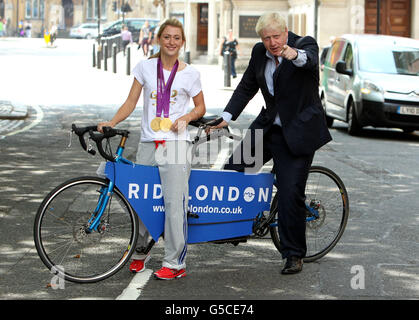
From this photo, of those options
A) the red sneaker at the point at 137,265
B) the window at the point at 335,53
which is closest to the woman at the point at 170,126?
the red sneaker at the point at 137,265

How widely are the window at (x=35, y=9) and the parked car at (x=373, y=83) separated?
83.3 metres

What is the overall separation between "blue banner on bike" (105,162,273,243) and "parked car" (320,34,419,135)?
29.8ft

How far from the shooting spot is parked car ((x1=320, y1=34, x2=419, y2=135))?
583 inches

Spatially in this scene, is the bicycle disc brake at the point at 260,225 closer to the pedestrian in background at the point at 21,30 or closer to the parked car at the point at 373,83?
the parked car at the point at 373,83

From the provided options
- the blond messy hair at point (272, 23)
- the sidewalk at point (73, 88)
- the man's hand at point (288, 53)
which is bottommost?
the sidewalk at point (73, 88)

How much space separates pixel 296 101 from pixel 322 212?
969 millimetres

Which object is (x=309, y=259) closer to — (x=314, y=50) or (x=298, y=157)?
(x=298, y=157)

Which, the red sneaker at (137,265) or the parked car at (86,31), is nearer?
the red sneaker at (137,265)

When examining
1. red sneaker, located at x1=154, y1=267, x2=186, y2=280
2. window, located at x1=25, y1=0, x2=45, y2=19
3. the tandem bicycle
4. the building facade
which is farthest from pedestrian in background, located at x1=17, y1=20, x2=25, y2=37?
red sneaker, located at x1=154, y1=267, x2=186, y2=280

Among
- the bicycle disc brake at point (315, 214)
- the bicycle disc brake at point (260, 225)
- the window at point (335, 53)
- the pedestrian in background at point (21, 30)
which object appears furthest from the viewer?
the pedestrian in background at point (21, 30)

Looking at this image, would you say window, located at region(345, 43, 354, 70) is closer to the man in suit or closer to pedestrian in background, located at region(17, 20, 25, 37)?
the man in suit

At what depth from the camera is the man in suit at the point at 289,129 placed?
230 inches
